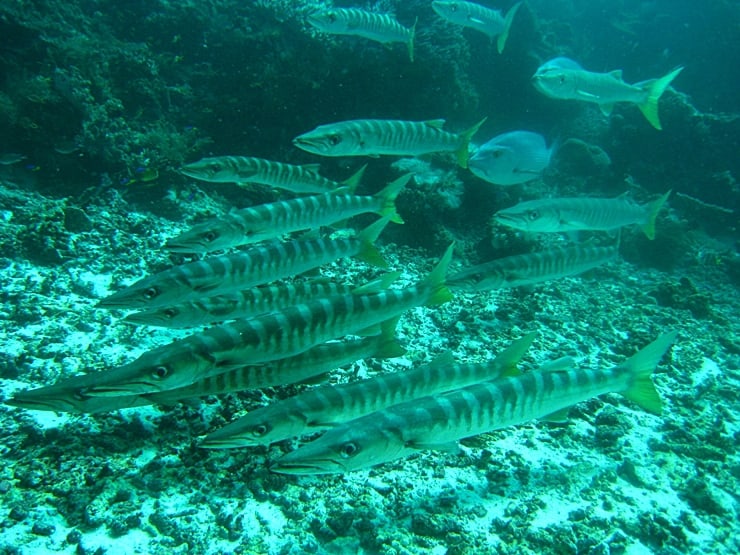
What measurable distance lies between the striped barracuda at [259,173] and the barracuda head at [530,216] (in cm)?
216

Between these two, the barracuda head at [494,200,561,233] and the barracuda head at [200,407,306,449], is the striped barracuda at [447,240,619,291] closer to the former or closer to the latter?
the barracuda head at [494,200,561,233]

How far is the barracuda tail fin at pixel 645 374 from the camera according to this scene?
4.06 meters

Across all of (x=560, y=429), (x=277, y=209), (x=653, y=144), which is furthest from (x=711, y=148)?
(x=277, y=209)

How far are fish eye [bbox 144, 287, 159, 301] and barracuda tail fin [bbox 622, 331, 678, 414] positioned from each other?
14.7 feet

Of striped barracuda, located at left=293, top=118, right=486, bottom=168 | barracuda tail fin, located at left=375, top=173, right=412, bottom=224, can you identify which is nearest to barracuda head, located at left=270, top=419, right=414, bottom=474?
barracuda tail fin, located at left=375, top=173, right=412, bottom=224

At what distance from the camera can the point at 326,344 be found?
13.2 feet

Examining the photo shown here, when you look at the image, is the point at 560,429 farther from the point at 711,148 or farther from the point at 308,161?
the point at 711,148

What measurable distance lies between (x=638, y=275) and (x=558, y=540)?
851 centimetres

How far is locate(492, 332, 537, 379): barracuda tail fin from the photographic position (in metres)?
3.92

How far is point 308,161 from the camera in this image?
382 inches

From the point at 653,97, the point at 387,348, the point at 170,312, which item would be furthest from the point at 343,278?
the point at 653,97

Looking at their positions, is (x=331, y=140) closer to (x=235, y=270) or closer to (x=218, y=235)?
(x=218, y=235)

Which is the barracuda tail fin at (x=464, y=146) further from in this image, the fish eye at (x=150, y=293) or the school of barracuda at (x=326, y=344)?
the fish eye at (x=150, y=293)

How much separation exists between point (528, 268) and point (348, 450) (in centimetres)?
398
